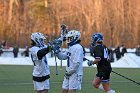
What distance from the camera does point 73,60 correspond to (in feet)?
39.2

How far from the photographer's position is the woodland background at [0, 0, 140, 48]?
2299 inches

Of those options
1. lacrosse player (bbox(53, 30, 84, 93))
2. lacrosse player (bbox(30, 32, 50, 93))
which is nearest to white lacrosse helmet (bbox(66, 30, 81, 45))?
lacrosse player (bbox(53, 30, 84, 93))

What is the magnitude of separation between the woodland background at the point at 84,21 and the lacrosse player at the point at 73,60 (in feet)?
148

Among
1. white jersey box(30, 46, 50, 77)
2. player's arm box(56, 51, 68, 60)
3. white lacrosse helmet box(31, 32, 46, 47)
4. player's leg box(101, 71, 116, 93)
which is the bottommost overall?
player's leg box(101, 71, 116, 93)

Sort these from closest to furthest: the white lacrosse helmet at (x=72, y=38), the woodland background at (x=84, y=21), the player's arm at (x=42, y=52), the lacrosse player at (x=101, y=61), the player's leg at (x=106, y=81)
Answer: the player's arm at (x=42, y=52) → the white lacrosse helmet at (x=72, y=38) → the lacrosse player at (x=101, y=61) → the player's leg at (x=106, y=81) → the woodland background at (x=84, y=21)

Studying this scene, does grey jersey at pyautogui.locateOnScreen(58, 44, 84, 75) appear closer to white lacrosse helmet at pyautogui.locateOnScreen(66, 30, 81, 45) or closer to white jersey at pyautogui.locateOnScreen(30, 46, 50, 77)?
white lacrosse helmet at pyautogui.locateOnScreen(66, 30, 81, 45)

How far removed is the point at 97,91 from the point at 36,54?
617 centimetres

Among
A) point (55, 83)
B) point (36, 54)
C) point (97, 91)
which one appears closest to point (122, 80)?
point (55, 83)

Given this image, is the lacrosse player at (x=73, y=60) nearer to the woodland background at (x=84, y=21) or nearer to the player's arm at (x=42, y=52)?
the player's arm at (x=42, y=52)

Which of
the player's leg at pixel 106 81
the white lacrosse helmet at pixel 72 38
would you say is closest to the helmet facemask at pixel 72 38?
the white lacrosse helmet at pixel 72 38

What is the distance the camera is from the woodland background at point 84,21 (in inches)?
2299

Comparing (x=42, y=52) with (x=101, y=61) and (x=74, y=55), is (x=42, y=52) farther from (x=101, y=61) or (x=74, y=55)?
(x=101, y=61)

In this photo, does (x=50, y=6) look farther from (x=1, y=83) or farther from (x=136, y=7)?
(x=1, y=83)

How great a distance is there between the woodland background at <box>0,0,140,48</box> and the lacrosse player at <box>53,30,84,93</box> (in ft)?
148
